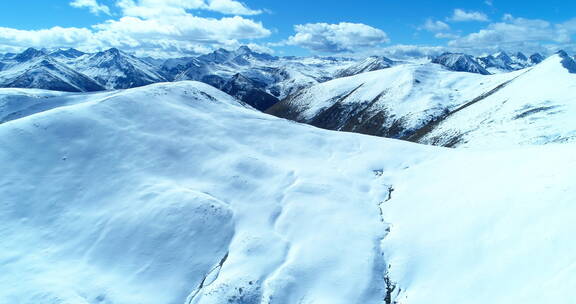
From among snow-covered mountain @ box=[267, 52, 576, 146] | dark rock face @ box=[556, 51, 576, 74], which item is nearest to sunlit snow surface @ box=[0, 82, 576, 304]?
snow-covered mountain @ box=[267, 52, 576, 146]

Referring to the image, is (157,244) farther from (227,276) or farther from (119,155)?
(119,155)

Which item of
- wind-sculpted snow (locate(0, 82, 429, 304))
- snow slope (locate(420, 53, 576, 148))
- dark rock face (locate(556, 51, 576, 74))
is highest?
dark rock face (locate(556, 51, 576, 74))

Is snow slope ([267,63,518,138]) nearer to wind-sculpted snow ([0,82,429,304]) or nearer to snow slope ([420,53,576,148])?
snow slope ([420,53,576,148])

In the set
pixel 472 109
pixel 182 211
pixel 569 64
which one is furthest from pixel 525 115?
pixel 182 211

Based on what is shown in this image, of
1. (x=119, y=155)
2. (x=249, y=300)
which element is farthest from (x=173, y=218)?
(x=119, y=155)

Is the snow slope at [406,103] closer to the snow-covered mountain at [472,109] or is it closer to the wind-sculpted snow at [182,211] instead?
the snow-covered mountain at [472,109]
